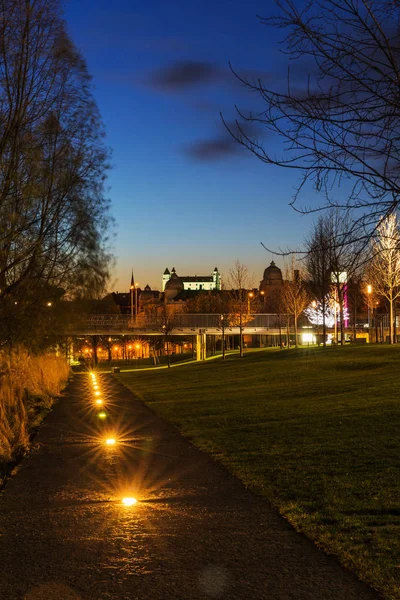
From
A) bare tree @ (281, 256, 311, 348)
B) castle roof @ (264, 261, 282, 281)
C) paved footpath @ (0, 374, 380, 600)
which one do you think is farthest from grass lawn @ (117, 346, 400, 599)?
castle roof @ (264, 261, 282, 281)

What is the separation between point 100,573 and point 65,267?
12.2 m

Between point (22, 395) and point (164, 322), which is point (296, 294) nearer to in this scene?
point (164, 322)

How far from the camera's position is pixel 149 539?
6742 millimetres

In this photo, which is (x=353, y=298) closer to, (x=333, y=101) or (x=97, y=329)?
(x=97, y=329)

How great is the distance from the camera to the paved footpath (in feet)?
17.8

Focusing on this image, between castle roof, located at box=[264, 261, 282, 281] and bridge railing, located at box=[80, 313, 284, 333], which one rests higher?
castle roof, located at box=[264, 261, 282, 281]

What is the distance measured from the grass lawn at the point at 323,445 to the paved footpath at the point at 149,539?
328 mm

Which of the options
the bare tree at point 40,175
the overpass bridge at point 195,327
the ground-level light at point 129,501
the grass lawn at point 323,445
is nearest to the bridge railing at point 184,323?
the overpass bridge at point 195,327

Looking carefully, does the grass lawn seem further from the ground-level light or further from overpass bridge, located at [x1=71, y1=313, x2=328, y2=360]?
overpass bridge, located at [x1=71, y1=313, x2=328, y2=360]

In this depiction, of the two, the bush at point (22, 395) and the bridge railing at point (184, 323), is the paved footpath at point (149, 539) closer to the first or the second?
the bush at point (22, 395)

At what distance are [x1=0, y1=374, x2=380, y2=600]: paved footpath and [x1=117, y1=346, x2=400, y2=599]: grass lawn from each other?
1.08ft

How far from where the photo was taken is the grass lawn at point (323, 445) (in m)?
6.76

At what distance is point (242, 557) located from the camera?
242 inches

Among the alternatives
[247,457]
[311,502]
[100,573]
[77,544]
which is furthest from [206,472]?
[100,573]
